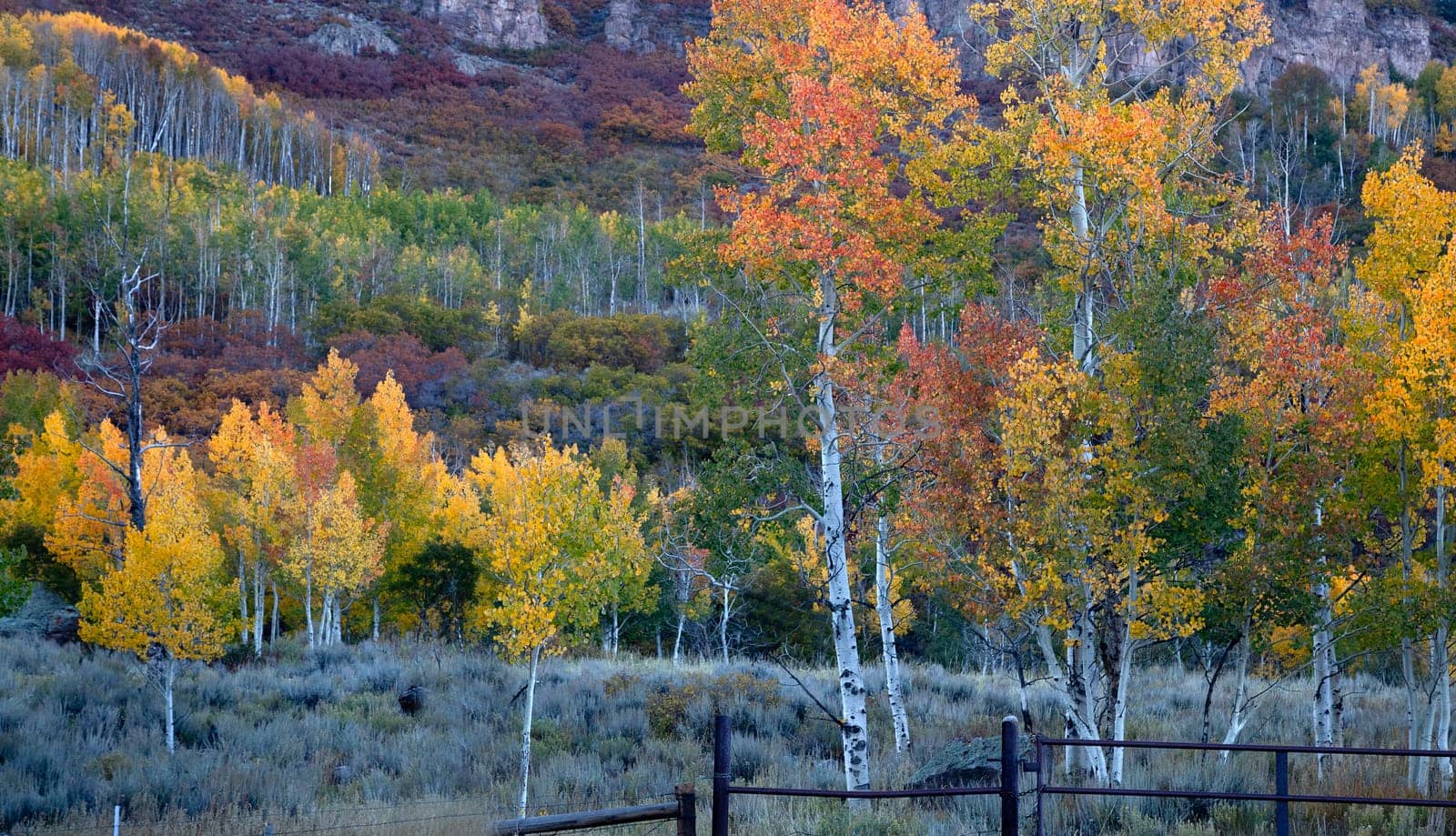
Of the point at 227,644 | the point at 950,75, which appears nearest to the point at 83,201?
the point at 227,644

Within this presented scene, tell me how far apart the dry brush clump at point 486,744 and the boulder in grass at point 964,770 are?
650mm

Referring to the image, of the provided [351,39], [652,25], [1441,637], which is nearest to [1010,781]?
[1441,637]

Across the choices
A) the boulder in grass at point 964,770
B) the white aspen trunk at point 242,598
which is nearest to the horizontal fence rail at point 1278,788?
the boulder in grass at point 964,770

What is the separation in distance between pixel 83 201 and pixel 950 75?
71.9m

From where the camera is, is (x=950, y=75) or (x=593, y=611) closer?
(x=950, y=75)

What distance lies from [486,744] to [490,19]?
170 m

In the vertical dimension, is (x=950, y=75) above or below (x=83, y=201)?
below

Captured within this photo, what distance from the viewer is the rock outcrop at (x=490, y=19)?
165625 mm

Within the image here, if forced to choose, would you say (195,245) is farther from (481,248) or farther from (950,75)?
(950,75)

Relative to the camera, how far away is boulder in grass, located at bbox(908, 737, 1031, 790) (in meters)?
13.2

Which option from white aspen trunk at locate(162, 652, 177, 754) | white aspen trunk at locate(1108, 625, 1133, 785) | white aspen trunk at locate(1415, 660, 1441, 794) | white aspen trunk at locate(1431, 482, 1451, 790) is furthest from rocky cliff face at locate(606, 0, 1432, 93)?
white aspen trunk at locate(1108, 625, 1133, 785)

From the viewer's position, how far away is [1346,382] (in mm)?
13367

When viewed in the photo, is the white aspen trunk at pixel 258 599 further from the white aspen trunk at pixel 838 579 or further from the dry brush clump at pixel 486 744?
the white aspen trunk at pixel 838 579

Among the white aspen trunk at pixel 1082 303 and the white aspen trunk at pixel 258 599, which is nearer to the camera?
the white aspen trunk at pixel 1082 303
